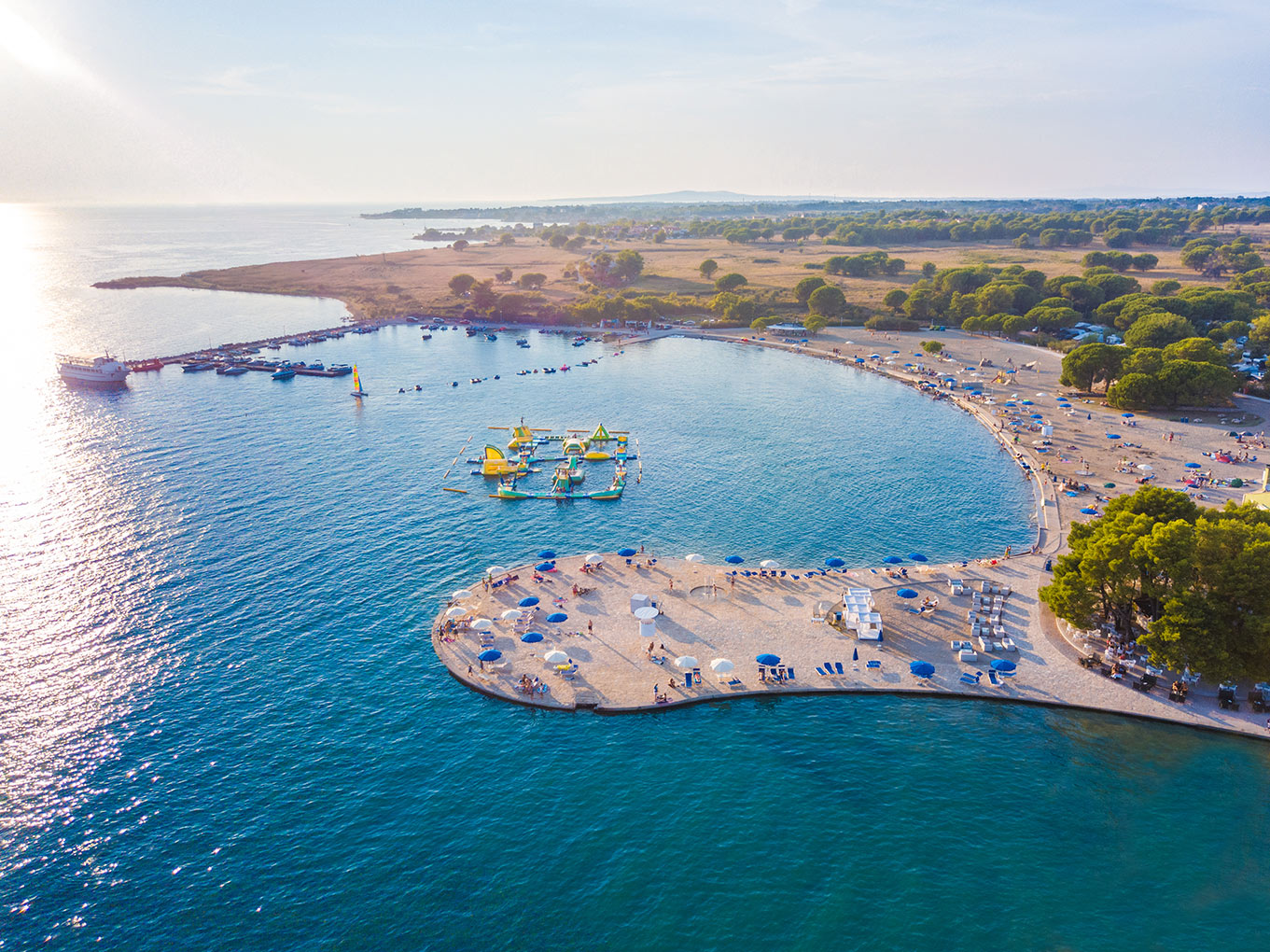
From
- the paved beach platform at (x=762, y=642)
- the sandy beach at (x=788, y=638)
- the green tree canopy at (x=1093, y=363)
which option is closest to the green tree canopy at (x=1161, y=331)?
the green tree canopy at (x=1093, y=363)

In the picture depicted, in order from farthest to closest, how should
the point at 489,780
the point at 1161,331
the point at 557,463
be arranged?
the point at 1161,331 < the point at 557,463 < the point at 489,780

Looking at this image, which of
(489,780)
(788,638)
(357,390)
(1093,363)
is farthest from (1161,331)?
(357,390)

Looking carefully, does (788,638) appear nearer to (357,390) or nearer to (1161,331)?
(357,390)

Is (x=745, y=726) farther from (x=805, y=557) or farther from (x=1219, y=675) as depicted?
(x=1219, y=675)

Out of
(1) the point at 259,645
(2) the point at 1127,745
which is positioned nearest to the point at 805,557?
(2) the point at 1127,745

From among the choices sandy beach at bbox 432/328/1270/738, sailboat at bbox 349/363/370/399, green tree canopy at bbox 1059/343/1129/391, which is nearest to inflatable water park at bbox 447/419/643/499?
sandy beach at bbox 432/328/1270/738

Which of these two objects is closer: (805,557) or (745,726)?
(745,726)

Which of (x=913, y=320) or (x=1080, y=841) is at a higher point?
A: (x=913, y=320)
